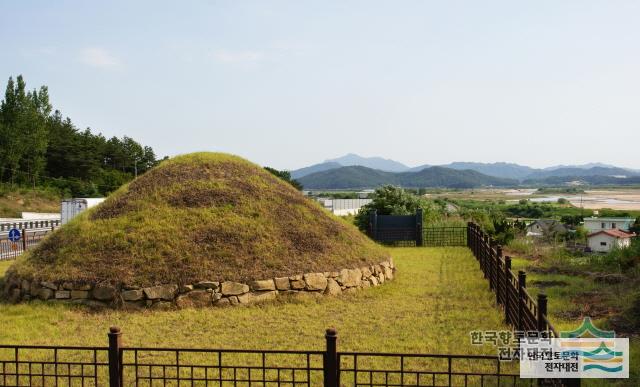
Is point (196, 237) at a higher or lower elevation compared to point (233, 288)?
higher

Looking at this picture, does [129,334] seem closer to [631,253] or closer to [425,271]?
[425,271]

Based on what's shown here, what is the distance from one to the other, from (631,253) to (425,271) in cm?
587

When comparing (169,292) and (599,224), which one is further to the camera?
(599,224)

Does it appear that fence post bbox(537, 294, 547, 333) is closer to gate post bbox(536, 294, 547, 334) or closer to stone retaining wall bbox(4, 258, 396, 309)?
gate post bbox(536, 294, 547, 334)

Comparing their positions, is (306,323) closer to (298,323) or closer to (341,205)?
(298,323)

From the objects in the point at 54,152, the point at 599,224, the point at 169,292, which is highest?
the point at 54,152

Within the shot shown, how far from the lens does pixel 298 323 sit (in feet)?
31.2

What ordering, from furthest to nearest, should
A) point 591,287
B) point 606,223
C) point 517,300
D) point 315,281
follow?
point 606,223 < point 591,287 < point 315,281 < point 517,300

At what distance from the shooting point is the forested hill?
164 ft

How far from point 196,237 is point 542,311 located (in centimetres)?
851

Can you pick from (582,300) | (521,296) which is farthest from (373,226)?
(521,296)

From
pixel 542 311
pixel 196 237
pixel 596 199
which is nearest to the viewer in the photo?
pixel 542 311

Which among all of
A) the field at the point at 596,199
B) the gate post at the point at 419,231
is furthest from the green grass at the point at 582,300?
the field at the point at 596,199

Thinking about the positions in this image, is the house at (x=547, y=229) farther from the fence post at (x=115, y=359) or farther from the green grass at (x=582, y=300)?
the fence post at (x=115, y=359)
